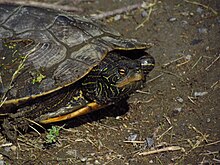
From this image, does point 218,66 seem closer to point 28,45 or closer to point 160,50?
point 160,50

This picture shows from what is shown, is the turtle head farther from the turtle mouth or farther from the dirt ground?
the dirt ground

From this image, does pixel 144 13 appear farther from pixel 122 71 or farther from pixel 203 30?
pixel 122 71

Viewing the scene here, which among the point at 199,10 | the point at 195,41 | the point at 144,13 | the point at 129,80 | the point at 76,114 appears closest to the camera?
the point at 129,80

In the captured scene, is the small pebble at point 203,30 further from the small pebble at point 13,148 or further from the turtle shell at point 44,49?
the small pebble at point 13,148

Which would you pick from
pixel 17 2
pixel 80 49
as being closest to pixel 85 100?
pixel 80 49

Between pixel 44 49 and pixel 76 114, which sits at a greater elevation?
pixel 44 49

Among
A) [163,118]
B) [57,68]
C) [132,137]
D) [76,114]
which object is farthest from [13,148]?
[163,118]

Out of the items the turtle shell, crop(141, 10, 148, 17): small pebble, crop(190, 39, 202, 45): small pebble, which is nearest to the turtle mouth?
the turtle shell
